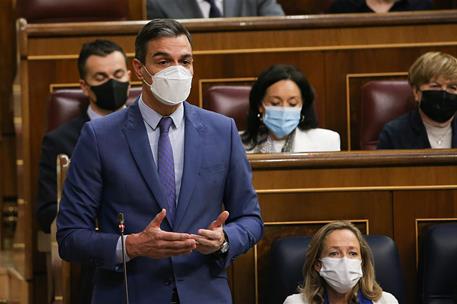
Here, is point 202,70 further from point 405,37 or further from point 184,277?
point 184,277

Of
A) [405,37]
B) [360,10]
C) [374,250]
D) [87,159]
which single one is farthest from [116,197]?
[360,10]

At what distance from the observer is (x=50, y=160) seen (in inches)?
84.7

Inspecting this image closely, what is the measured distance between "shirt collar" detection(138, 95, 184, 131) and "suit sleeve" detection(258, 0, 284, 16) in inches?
48.1

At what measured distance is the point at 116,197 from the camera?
1.42 m

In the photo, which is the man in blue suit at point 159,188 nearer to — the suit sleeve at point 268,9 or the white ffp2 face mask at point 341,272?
the white ffp2 face mask at point 341,272

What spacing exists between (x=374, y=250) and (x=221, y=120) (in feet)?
1.16

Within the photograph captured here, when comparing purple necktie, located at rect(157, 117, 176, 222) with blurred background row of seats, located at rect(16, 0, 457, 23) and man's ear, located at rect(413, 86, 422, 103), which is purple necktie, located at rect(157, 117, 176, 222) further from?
blurred background row of seats, located at rect(16, 0, 457, 23)

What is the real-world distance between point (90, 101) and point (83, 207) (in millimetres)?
800

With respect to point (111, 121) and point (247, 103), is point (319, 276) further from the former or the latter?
point (247, 103)

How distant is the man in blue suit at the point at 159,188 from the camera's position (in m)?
1.40

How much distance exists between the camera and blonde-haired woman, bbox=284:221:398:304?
5.22ft

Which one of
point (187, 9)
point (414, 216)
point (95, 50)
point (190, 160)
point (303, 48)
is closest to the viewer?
point (190, 160)

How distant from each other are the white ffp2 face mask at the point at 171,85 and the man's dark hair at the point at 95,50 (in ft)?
2.49

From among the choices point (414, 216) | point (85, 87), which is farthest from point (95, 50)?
point (414, 216)
